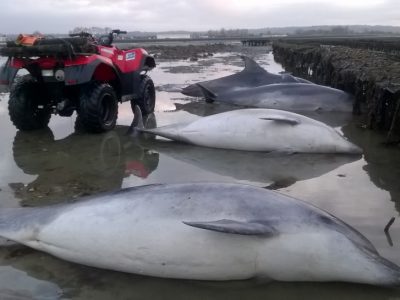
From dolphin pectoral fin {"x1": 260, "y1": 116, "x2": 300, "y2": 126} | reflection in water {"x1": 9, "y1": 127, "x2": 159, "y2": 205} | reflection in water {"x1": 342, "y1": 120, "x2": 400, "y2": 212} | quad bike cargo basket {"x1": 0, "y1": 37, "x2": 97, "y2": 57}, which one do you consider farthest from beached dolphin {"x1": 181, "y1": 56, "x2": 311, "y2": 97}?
dolphin pectoral fin {"x1": 260, "y1": 116, "x2": 300, "y2": 126}

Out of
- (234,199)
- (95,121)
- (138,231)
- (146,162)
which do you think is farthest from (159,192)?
(95,121)

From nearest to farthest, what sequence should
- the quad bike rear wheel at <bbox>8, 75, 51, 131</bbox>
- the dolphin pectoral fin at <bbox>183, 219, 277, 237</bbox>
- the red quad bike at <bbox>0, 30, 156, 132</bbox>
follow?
the dolphin pectoral fin at <bbox>183, 219, 277, 237</bbox>
the red quad bike at <bbox>0, 30, 156, 132</bbox>
the quad bike rear wheel at <bbox>8, 75, 51, 131</bbox>

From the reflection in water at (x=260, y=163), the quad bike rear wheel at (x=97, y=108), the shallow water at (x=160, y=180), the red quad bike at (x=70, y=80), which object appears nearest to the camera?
the shallow water at (x=160, y=180)

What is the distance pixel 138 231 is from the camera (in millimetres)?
3654

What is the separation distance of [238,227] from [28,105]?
21.2ft

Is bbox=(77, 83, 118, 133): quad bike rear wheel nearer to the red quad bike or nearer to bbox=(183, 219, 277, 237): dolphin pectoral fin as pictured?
the red quad bike

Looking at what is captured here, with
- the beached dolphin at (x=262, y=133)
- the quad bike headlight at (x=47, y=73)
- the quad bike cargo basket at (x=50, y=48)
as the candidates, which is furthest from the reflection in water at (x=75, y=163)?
the quad bike cargo basket at (x=50, y=48)

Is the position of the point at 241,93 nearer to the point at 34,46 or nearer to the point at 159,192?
the point at 34,46

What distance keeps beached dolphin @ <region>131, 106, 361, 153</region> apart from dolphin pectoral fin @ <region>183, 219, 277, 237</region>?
3631mm

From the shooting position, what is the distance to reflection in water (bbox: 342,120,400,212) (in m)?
5.65

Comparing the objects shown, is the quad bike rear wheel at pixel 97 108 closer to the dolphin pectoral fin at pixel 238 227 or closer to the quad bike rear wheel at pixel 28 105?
the quad bike rear wheel at pixel 28 105

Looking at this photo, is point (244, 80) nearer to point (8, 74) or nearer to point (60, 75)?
point (60, 75)

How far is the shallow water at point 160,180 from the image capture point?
348 centimetres

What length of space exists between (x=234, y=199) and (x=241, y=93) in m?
8.44
